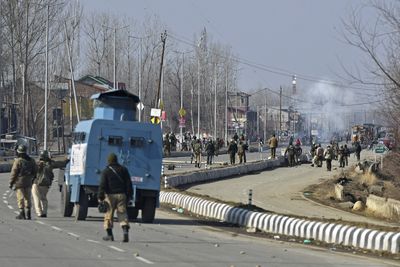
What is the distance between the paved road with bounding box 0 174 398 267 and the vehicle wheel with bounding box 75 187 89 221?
0.85ft

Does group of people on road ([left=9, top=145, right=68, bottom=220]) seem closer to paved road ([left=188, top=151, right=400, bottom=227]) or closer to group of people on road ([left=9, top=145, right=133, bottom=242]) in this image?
group of people on road ([left=9, top=145, right=133, bottom=242])

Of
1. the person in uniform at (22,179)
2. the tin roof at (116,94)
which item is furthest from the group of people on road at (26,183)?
the tin roof at (116,94)

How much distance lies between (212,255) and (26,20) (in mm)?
61074

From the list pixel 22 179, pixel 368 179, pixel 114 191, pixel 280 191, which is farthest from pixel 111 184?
pixel 368 179

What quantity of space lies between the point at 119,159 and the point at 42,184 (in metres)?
2.55

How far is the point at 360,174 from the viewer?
60.2m

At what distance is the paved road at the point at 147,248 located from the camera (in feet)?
46.3

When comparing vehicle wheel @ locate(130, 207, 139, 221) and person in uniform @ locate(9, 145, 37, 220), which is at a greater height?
person in uniform @ locate(9, 145, 37, 220)

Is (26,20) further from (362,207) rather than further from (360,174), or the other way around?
(362,207)

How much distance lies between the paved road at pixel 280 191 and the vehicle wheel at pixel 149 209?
991 centimetres

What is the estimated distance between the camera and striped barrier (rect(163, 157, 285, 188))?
41.4m

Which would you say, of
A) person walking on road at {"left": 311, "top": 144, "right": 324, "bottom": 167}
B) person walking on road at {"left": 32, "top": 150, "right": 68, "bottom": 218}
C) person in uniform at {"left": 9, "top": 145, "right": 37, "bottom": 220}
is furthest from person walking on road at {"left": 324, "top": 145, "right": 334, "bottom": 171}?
person in uniform at {"left": 9, "top": 145, "right": 37, "bottom": 220}

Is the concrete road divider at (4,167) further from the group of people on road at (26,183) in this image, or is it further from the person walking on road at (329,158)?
the group of people on road at (26,183)

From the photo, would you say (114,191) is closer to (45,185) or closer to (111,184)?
(111,184)
